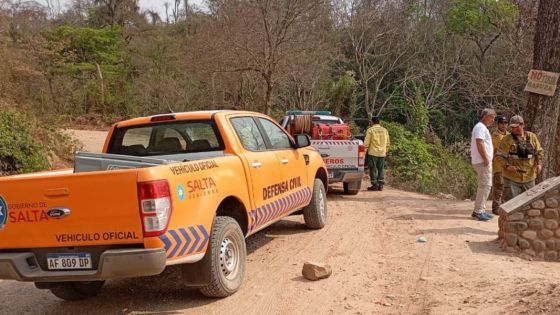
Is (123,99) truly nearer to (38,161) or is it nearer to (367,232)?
(38,161)

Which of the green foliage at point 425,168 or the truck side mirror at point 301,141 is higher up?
the truck side mirror at point 301,141

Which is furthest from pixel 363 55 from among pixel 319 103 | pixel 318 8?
pixel 318 8

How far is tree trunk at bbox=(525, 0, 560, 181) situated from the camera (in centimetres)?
871

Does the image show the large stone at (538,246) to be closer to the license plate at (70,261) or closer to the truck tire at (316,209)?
the truck tire at (316,209)

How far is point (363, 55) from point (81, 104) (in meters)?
15.5

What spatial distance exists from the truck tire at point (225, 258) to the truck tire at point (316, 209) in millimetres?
2599

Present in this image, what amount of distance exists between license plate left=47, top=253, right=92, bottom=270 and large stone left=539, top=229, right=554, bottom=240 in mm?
5183

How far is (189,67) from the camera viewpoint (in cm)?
2330

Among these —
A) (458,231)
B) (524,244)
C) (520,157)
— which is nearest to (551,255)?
(524,244)

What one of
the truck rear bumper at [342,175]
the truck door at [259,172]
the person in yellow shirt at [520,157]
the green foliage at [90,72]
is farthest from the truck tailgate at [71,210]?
the green foliage at [90,72]

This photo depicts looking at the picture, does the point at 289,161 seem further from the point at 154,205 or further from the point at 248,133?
the point at 154,205

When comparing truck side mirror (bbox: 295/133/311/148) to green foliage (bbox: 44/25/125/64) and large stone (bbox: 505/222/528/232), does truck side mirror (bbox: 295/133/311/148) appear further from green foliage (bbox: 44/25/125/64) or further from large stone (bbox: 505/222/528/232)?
green foliage (bbox: 44/25/125/64)

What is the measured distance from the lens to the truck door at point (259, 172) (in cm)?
559

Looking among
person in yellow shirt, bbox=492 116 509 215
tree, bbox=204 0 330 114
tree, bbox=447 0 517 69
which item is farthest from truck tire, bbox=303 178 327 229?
tree, bbox=447 0 517 69
